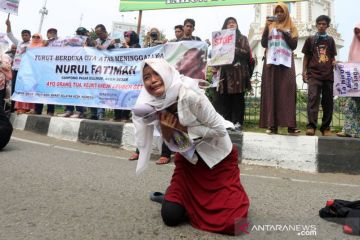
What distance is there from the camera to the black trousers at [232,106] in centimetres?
528

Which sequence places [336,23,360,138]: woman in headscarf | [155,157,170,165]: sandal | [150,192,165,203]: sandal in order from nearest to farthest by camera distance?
[150,192,165,203]: sandal → [155,157,170,165]: sandal → [336,23,360,138]: woman in headscarf

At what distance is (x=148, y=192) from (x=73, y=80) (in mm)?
3973

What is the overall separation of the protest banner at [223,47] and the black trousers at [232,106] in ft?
1.51

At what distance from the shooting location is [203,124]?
101 inches

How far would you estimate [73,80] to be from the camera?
6.69 m

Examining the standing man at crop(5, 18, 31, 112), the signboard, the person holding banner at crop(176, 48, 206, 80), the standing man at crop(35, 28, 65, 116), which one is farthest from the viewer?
the standing man at crop(5, 18, 31, 112)

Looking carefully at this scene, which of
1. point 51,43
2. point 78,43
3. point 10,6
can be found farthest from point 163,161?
point 10,6

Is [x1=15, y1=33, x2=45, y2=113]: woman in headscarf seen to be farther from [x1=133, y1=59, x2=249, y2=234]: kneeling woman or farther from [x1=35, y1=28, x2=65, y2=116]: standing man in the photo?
[x1=133, y1=59, x2=249, y2=234]: kneeling woman

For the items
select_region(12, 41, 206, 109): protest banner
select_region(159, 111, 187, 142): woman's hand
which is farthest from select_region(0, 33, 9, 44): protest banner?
select_region(159, 111, 187, 142): woman's hand

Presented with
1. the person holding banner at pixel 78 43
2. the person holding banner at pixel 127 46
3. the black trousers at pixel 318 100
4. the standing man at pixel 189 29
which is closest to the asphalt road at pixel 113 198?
the black trousers at pixel 318 100

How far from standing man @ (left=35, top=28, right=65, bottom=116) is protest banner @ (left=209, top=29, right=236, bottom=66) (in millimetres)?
3200

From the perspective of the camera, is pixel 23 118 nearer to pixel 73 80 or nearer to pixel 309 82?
pixel 73 80

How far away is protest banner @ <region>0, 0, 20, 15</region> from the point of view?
8.46 metres

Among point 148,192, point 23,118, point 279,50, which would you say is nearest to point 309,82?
point 279,50
